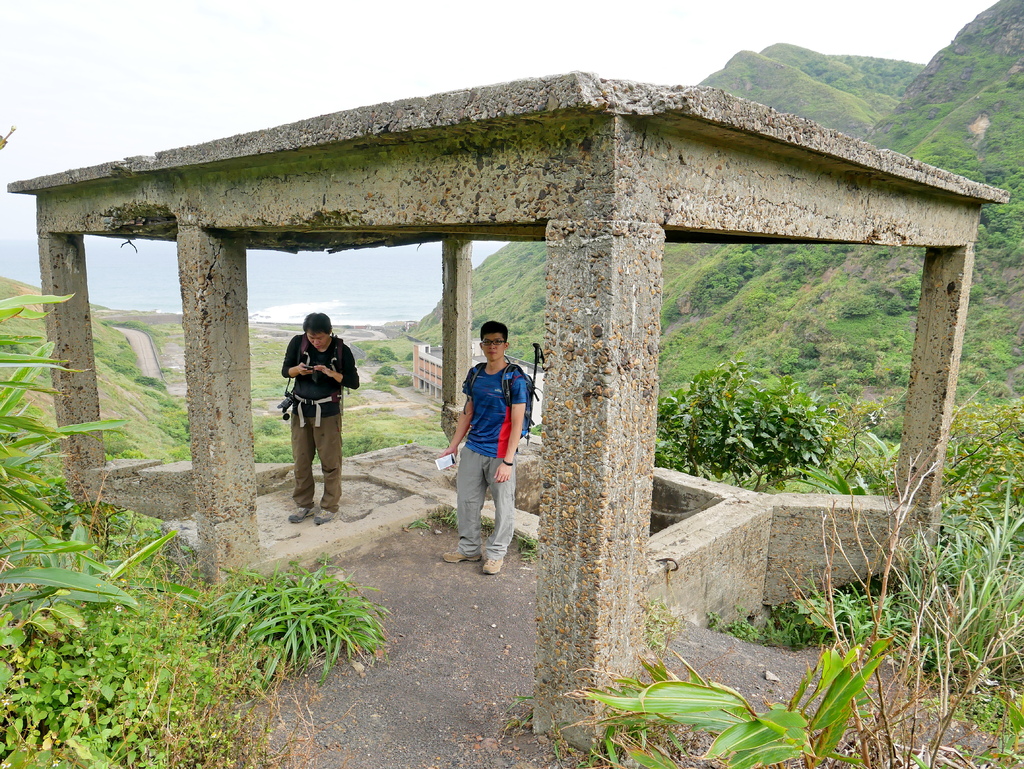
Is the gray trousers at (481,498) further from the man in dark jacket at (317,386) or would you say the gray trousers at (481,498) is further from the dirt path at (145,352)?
the dirt path at (145,352)

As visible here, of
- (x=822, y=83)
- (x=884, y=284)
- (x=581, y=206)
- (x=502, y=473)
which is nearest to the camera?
(x=581, y=206)

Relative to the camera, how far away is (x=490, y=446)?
477 cm

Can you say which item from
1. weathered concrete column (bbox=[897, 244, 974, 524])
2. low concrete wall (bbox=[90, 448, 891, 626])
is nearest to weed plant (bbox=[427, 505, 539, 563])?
low concrete wall (bbox=[90, 448, 891, 626])

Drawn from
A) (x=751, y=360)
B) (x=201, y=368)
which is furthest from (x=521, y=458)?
(x=751, y=360)

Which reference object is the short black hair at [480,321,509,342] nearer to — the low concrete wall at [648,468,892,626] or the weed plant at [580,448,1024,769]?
the low concrete wall at [648,468,892,626]

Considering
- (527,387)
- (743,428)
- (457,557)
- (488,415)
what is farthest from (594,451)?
(743,428)

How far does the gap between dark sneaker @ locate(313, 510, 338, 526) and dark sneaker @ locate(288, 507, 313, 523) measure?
87 mm

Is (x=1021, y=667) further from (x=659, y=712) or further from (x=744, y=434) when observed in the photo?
(x=659, y=712)

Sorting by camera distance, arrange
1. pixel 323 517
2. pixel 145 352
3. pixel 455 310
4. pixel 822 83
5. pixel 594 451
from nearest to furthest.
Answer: pixel 594 451, pixel 323 517, pixel 455 310, pixel 145 352, pixel 822 83

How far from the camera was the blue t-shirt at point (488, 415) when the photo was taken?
4676mm

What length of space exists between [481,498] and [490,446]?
48 cm

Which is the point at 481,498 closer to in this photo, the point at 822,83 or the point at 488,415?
the point at 488,415

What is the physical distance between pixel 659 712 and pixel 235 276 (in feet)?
12.4

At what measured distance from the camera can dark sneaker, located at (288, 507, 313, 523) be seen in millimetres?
5656
